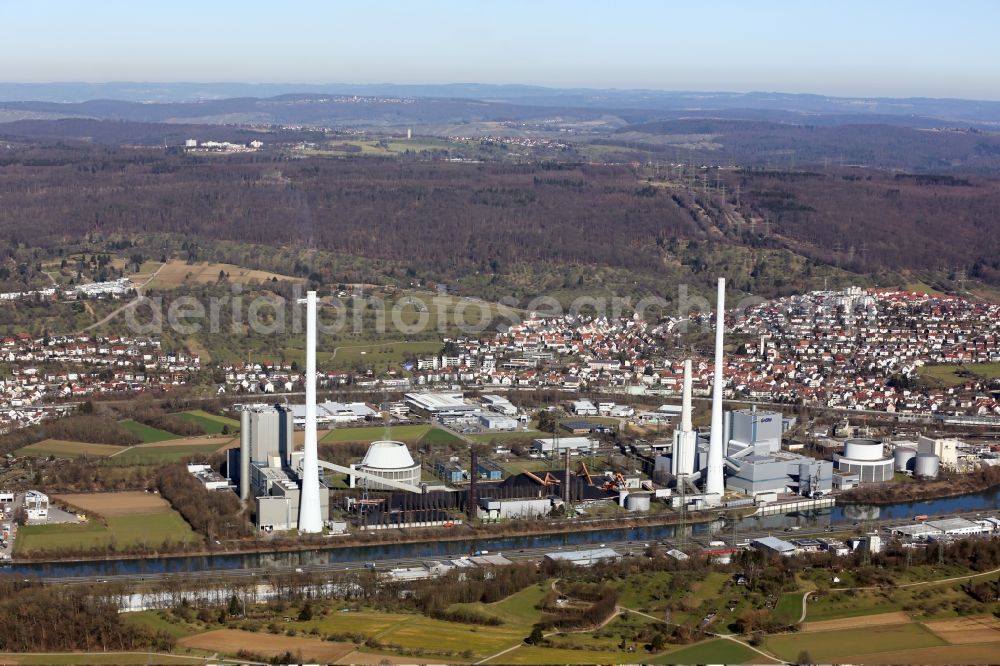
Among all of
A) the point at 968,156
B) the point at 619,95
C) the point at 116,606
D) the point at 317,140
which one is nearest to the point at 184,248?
the point at 116,606

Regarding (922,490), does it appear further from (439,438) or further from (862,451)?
(439,438)

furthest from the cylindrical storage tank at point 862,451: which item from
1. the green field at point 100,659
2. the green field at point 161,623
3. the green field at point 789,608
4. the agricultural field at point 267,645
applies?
the green field at point 100,659

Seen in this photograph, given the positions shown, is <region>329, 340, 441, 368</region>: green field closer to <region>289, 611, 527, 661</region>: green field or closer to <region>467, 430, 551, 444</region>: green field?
<region>467, 430, 551, 444</region>: green field

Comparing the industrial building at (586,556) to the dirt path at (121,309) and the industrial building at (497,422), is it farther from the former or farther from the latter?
the dirt path at (121,309)

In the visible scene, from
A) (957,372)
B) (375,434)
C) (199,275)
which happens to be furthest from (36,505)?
(957,372)

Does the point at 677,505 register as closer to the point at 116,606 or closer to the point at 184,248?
the point at 116,606

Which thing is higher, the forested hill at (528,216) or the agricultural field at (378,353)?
the forested hill at (528,216)

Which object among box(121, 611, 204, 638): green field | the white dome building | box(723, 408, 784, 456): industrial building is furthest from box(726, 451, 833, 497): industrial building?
box(121, 611, 204, 638): green field
